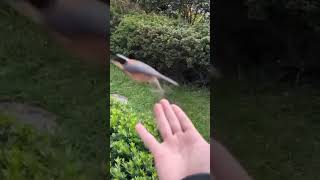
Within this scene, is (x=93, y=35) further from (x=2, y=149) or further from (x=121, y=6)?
(x=2, y=149)

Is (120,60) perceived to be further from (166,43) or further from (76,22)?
(76,22)

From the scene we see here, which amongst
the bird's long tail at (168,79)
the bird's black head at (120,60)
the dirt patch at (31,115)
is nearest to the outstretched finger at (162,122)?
the bird's long tail at (168,79)

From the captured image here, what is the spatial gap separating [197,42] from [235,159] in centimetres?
80

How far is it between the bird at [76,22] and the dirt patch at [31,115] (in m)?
0.43

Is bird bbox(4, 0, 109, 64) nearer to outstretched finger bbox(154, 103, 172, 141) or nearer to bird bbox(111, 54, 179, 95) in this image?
bird bbox(111, 54, 179, 95)

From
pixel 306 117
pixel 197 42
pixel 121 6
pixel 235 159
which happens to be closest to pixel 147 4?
pixel 121 6

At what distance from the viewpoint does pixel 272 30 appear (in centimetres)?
328

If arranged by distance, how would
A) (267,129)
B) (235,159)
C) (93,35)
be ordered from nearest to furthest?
(93,35), (235,159), (267,129)

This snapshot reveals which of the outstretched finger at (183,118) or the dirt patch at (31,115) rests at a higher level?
the outstretched finger at (183,118)

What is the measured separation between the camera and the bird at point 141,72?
106 inches

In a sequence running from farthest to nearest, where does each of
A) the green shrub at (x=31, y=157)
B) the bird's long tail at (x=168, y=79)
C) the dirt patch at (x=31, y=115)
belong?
1. the dirt patch at (x=31, y=115)
2. the green shrub at (x=31, y=157)
3. the bird's long tail at (x=168, y=79)

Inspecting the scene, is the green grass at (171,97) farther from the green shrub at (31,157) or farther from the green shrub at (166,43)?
the green shrub at (31,157)

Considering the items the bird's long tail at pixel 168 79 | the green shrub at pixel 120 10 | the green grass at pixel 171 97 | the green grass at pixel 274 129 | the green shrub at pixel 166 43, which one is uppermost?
the green shrub at pixel 120 10

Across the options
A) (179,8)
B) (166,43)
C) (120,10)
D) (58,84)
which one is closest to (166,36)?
→ (166,43)
